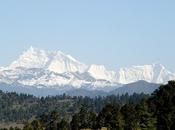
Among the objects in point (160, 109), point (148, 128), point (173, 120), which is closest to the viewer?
point (148, 128)

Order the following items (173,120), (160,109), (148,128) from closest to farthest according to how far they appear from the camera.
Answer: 1. (148,128)
2. (173,120)
3. (160,109)

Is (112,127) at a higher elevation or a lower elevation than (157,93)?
lower

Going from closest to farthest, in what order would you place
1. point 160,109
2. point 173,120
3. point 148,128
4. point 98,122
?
point 148,128 < point 173,120 < point 160,109 < point 98,122

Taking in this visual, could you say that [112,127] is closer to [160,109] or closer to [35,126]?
[160,109]

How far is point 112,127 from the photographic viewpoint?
164m

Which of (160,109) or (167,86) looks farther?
(167,86)

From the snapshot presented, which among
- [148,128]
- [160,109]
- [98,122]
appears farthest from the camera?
[98,122]

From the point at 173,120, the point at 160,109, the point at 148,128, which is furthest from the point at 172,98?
the point at 148,128

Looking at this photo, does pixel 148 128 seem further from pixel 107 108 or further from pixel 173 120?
pixel 107 108

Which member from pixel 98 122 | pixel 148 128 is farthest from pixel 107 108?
pixel 148 128

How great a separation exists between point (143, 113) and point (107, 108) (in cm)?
3083

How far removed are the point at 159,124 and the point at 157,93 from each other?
95.9ft

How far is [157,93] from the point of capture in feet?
621

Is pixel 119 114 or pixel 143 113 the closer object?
pixel 143 113
